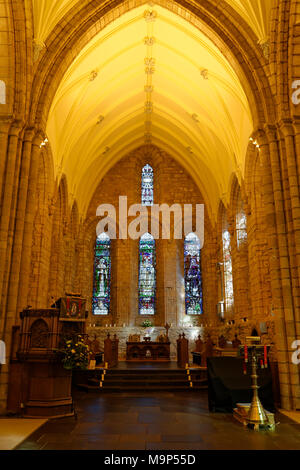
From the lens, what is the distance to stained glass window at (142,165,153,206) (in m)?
22.5

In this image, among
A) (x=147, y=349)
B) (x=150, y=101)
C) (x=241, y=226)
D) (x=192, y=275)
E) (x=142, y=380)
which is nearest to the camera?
(x=142, y=380)

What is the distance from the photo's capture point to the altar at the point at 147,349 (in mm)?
17391

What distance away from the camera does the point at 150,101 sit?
1967 centimetres

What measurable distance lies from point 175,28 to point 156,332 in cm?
1403

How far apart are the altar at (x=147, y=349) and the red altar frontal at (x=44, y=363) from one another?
9404 mm

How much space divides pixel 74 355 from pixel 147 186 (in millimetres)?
Result: 16408

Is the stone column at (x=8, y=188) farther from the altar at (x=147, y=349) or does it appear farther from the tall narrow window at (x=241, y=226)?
the tall narrow window at (x=241, y=226)

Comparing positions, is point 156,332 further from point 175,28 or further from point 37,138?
point 175,28

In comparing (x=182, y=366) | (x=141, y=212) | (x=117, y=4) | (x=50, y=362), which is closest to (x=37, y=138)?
(x=117, y=4)

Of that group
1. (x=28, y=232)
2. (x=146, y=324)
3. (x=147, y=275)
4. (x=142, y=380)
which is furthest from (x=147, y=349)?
(x=28, y=232)

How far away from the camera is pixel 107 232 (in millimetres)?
22141

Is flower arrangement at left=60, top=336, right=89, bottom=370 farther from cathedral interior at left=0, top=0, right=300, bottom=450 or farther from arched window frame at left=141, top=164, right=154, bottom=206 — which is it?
arched window frame at left=141, top=164, right=154, bottom=206

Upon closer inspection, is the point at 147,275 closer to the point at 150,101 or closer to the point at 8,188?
the point at 150,101

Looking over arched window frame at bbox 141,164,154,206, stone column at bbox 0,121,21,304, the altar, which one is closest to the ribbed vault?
arched window frame at bbox 141,164,154,206
